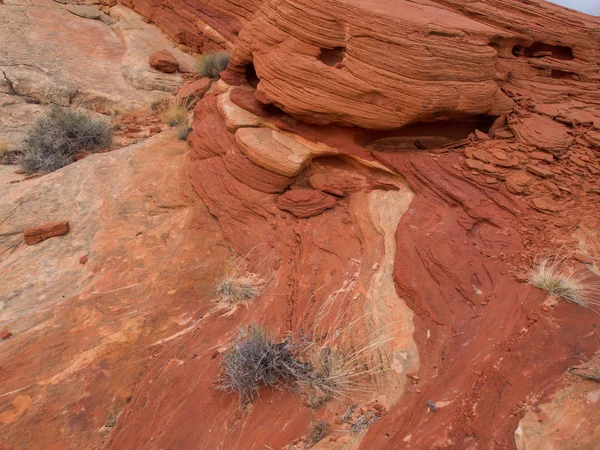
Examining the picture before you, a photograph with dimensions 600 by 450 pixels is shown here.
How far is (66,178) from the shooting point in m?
6.10

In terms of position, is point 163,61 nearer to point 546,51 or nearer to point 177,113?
point 177,113

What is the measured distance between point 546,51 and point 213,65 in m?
6.93

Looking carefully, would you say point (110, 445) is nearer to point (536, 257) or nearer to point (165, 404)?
point (165, 404)

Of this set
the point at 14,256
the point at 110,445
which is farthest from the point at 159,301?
the point at 14,256

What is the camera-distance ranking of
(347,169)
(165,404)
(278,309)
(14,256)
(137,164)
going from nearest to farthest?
(165,404)
(278,309)
(14,256)
(347,169)
(137,164)

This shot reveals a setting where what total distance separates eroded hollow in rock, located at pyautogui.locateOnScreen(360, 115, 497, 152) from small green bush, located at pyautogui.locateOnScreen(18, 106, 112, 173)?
524 centimetres

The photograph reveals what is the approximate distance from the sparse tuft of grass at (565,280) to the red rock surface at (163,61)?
9767mm

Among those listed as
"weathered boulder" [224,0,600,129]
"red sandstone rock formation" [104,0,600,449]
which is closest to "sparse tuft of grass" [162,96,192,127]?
"red sandstone rock formation" [104,0,600,449]

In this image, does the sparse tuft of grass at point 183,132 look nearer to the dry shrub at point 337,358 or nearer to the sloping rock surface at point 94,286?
the sloping rock surface at point 94,286

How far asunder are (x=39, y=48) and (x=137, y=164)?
6131 millimetres

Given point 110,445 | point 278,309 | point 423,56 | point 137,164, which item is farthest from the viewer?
point 137,164

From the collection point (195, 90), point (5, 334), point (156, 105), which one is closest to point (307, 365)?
point (5, 334)

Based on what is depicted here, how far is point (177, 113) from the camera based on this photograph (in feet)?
26.7

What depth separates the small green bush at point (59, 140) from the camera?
6762mm
